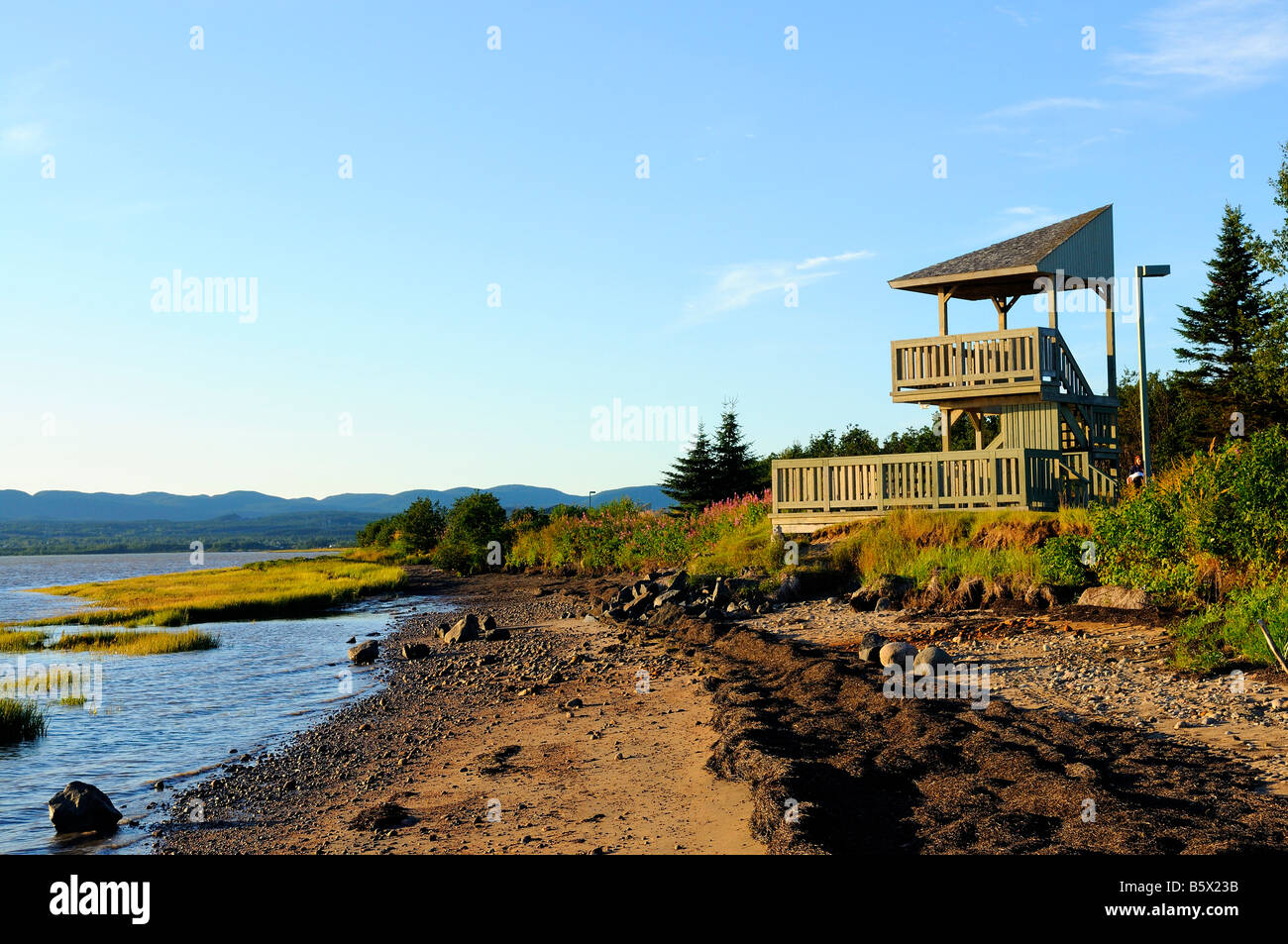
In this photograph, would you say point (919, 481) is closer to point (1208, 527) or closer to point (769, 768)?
point (1208, 527)

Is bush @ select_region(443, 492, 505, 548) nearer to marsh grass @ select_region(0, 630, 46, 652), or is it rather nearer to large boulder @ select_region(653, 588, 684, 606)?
marsh grass @ select_region(0, 630, 46, 652)

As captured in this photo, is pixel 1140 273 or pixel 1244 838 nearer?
pixel 1244 838

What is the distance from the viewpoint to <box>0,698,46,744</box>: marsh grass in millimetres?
12945

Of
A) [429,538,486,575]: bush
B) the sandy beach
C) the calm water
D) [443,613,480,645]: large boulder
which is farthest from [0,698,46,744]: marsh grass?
[429,538,486,575]: bush

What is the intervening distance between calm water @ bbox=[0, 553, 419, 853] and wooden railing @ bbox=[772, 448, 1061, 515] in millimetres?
11704

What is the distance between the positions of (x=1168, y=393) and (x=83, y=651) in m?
52.3

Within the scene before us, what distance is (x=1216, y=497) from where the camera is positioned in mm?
12617

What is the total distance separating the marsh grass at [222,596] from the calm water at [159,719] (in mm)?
3360

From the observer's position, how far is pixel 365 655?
19.4 m

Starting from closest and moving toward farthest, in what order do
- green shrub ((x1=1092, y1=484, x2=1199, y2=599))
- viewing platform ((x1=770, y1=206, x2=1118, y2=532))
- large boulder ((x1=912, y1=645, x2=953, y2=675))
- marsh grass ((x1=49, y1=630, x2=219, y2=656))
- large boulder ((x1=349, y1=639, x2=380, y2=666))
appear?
1. large boulder ((x1=912, y1=645, x2=953, y2=675))
2. green shrub ((x1=1092, y1=484, x2=1199, y2=599))
3. large boulder ((x1=349, y1=639, x2=380, y2=666))
4. viewing platform ((x1=770, y1=206, x2=1118, y2=532))
5. marsh grass ((x1=49, y1=630, x2=219, y2=656))

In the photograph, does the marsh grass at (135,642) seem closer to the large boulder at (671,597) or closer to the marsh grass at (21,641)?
the marsh grass at (21,641)

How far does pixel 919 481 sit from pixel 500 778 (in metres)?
16.0
